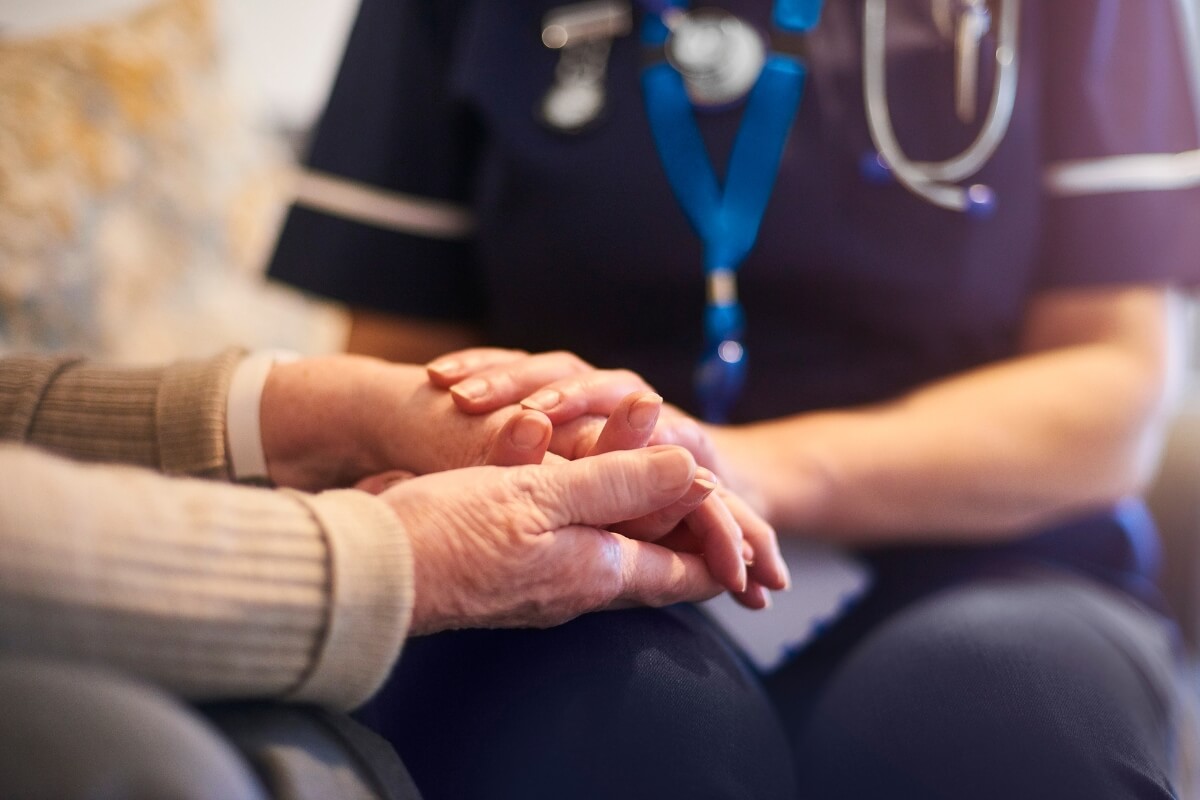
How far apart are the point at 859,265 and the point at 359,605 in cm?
46

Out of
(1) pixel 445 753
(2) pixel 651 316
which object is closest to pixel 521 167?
(2) pixel 651 316

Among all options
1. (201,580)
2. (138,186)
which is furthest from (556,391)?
(138,186)

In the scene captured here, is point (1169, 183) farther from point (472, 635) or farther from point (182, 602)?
point (182, 602)

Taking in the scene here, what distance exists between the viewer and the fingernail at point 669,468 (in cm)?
44

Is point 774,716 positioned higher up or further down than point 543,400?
further down

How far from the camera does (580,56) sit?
2.39ft

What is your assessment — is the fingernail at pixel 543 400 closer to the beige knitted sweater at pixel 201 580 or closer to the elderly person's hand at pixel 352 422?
the elderly person's hand at pixel 352 422

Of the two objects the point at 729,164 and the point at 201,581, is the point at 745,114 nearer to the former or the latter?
the point at 729,164

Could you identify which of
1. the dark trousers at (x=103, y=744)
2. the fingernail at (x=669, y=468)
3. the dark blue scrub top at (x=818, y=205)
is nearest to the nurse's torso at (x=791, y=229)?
the dark blue scrub top at (x=818, y=205)

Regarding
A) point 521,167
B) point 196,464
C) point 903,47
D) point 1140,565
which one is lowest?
point 1140,565

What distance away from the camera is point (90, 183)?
0.90 metres

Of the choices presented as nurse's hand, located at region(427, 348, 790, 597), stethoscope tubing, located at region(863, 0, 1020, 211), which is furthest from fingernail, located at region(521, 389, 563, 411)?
stethoscope tubing, located at region(863, 0, 1020, 211)

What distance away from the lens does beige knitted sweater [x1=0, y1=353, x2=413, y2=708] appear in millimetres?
315

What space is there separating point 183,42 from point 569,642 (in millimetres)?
845
